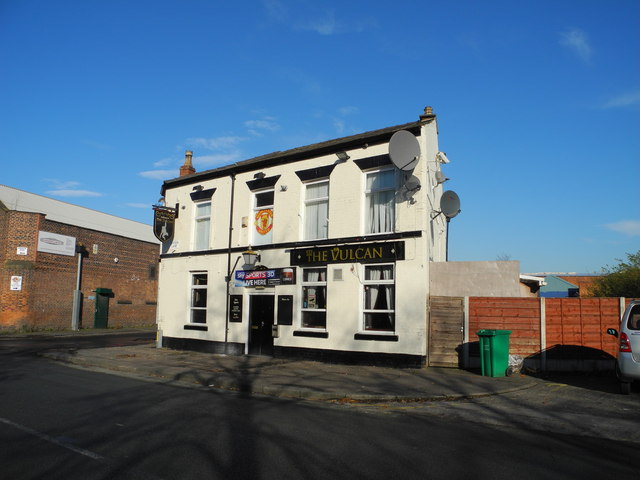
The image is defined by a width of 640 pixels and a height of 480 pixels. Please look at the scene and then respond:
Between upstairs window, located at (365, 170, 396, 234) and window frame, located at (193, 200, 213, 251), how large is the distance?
7.08m

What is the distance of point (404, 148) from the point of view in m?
13.8

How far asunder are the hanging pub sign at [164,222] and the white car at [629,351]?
1621cm

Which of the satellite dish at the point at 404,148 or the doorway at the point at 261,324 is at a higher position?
the satellite dish at the point at 404,148

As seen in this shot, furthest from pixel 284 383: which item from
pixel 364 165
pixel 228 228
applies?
pixel 228 228

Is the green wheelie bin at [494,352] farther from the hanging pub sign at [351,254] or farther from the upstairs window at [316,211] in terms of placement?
the upstairs window at [316,211]

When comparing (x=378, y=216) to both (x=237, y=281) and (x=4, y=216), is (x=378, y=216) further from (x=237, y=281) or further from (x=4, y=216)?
(x=4, y=216)

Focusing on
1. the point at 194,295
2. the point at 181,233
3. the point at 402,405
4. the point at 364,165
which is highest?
the point at 364,165

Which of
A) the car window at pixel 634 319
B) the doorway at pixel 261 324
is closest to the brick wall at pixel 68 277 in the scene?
the doorway at pixel 261 324

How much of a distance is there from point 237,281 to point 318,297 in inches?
138

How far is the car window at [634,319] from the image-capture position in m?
9.74

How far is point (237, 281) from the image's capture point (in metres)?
17.7

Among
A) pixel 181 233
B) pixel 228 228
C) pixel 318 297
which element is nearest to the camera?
pixel 318 297

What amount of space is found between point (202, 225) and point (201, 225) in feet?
0.19

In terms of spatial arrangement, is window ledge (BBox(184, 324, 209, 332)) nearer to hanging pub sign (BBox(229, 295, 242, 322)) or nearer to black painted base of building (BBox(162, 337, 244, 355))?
black painted base of building (BBox(162, 337, 244, 355))
